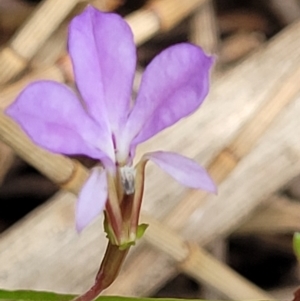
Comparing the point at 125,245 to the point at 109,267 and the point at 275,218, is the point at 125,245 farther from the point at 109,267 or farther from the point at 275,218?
the point at 275,218

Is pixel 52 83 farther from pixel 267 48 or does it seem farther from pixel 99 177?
pixel 267 48

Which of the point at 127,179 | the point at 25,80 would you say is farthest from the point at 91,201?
the point at 25,80

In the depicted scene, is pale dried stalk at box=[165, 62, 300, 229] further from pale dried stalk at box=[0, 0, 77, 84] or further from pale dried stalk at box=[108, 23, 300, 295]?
pale dried stalk at box=[0, 0, 77, 84]

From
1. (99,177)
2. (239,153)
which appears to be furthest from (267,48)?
(99,177)

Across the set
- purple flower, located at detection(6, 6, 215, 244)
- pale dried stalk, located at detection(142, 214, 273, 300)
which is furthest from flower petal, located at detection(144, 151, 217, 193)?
pale dried stalk, located at detection(142, 214, 273, 300)

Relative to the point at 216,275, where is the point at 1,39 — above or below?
above

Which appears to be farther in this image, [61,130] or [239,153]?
[239,153]
